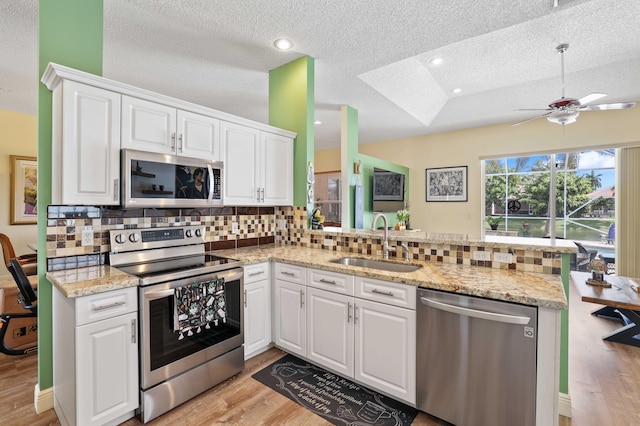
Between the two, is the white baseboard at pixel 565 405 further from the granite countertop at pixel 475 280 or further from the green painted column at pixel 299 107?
the green painted column at pixel 299 107

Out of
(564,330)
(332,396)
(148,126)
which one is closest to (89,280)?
(148,126)

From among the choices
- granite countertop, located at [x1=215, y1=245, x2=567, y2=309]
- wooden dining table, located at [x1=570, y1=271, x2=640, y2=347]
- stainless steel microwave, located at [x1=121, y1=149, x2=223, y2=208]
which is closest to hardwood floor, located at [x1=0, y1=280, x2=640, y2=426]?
wooden dining table, located at [x1=570, y1=271, x2=640, y2=347]

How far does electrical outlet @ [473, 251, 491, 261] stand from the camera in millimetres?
2129

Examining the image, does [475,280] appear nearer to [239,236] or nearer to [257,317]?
[257,317]

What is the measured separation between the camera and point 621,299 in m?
2.74

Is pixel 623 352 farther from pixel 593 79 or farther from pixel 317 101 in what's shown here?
pixel 317 101

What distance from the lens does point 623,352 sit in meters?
2.75

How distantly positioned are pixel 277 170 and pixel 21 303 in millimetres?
2350

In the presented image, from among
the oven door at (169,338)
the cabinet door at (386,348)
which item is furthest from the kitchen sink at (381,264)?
the oven door at (169,338)

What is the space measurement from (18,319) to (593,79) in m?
6.70

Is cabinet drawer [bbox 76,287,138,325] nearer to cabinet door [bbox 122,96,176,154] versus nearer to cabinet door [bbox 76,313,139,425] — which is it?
cabinet door [bbox 76,313,139,425]

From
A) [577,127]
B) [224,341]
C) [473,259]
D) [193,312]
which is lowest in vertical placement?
[224,341]

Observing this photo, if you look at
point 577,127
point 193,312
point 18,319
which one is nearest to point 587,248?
point 577,127

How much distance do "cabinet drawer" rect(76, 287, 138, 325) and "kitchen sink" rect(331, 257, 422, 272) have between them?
4.81 ft
